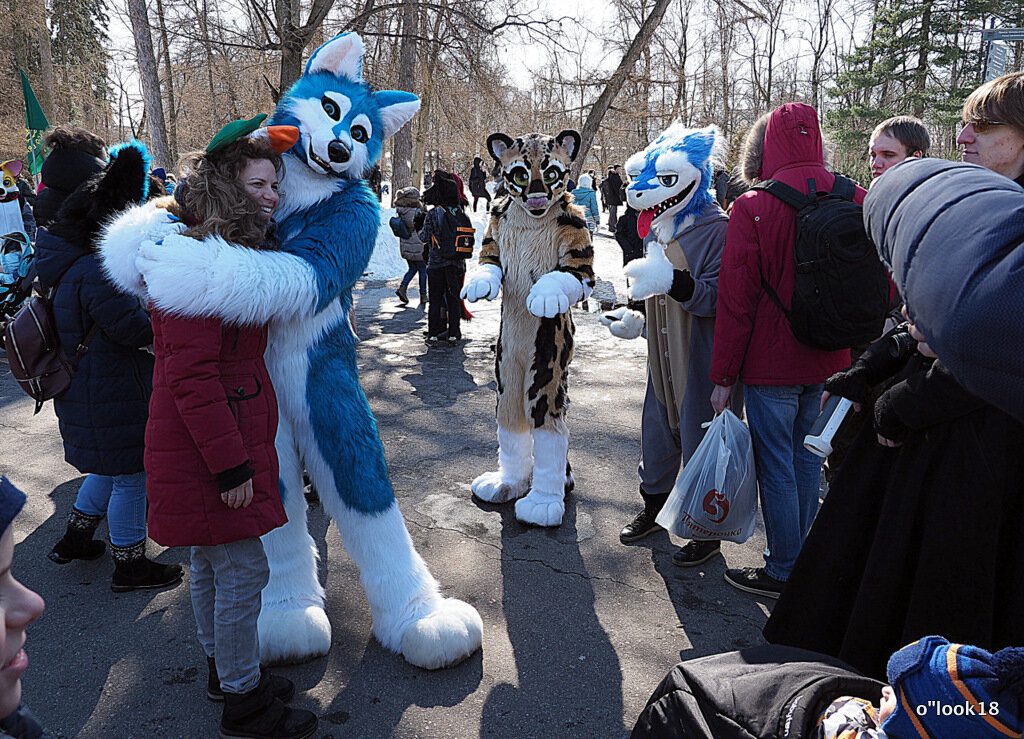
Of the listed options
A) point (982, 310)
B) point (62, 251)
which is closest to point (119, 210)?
point (62, 251)

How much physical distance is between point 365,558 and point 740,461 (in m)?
1.61

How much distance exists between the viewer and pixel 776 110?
2994 millimetres

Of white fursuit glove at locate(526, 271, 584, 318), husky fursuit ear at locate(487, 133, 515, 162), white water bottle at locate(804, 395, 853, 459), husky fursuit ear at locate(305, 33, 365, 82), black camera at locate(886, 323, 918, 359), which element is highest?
husky fursuit ear at locate(305, 33, 365, 82)

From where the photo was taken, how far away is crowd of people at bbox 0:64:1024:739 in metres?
1.31

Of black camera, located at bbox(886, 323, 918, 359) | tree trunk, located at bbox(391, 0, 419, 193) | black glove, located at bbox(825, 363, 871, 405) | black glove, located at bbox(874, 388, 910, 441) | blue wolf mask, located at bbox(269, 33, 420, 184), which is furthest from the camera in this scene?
tree trunk, located at bbox(391, 0, 419, 193)

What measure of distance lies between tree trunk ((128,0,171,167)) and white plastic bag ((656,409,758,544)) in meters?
8.98

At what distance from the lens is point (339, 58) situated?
2.91m

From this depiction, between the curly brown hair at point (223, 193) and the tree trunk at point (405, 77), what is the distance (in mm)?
7749

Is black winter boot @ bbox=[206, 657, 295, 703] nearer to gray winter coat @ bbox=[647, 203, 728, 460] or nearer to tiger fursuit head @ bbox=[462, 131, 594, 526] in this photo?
tiger fursuit head @ bbox=[462, 131, 594, 526]

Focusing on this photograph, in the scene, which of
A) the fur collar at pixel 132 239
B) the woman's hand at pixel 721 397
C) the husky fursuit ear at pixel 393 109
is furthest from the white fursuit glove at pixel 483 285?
the fur collar at pixel 132 239

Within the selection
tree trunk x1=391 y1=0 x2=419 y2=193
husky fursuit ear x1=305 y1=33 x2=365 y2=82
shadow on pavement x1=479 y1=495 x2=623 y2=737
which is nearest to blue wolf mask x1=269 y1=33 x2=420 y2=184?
husky fursuit ear x1=305 y1=33 x2=365 y2=82

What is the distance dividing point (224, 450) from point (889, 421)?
181 cm

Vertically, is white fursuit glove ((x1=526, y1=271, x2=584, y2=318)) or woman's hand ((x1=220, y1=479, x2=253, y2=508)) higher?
white fursuit glove ((x1=526, y1=271, x2=584, y2=318))

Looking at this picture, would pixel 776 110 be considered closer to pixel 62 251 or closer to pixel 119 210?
pixel 119 210
